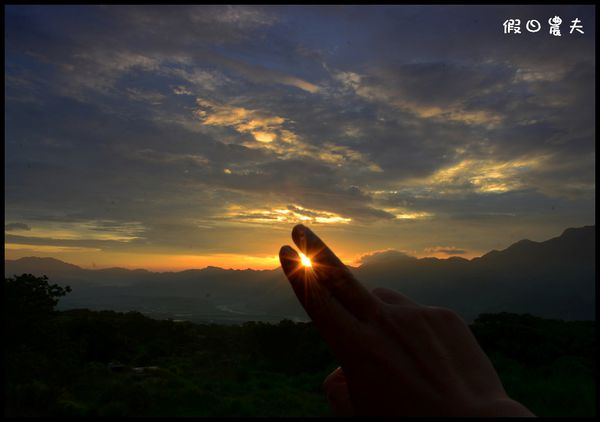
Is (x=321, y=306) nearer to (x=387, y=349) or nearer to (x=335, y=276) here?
(x=335, y=276)

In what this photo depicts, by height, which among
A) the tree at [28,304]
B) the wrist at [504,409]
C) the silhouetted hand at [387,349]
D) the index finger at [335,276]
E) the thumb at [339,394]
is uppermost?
the index finger at [335,276]

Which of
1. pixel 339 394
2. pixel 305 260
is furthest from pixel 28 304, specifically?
pixel 305 260

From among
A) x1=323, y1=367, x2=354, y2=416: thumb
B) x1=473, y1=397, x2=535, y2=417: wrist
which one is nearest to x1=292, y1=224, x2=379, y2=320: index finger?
x1=323, y1=367, x2=354, y2=416: thumb

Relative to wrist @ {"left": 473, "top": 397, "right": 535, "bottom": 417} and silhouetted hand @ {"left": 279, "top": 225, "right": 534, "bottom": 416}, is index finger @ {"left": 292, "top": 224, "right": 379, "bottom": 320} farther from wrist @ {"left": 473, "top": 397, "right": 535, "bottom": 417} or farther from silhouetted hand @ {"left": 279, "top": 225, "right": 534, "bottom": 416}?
wrist @ {"left": 473, "top": 397, "right": 535, "bottom": 417}

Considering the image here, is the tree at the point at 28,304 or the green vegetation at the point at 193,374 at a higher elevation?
the tree at the point at 28,304

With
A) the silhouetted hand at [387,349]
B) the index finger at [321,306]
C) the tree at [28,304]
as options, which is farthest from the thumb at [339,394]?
the tree at [28,304]

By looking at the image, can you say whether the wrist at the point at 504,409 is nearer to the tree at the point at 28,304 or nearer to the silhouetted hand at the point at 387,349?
the silhouetted hand at the point at 387,349
